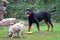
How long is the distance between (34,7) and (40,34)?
601 cm

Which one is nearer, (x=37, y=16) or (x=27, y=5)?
(x=37, y=16)

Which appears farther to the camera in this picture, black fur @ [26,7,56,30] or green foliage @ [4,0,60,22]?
green foliage @ [4,0,60,22]

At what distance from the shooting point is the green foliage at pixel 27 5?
16.0m

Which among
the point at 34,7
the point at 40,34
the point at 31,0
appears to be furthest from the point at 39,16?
the point at 31,0

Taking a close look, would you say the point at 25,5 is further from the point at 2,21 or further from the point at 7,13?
the point at 2,21

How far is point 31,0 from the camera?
57.7 feet

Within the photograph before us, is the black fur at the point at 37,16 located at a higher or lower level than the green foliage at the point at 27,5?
higher

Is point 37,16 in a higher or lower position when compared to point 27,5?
higher

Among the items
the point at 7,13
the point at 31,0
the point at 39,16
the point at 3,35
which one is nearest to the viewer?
the point at 3,35

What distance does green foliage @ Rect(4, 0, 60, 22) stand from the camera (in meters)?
16.0

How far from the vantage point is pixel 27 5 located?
17000 millimetres

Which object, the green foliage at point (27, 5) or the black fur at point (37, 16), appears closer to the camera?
the black fur at point (37, 16)

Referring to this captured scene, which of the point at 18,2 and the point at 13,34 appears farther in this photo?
the point at 18,2

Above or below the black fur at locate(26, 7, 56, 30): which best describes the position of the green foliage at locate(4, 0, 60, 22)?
below
